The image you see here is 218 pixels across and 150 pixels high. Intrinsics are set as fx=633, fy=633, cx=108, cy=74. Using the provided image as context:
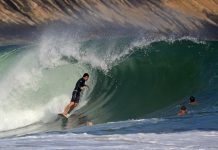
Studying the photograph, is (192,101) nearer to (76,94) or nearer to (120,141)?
(76,94)

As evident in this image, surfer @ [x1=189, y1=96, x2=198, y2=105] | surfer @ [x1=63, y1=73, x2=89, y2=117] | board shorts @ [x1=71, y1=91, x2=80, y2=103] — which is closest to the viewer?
surfer @ [x1=189, y1=96, x2=198, y2=105]

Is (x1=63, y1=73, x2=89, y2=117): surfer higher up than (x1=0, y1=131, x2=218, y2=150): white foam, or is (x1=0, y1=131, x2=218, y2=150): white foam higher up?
(x1=63, y1=73, x2=89, y2=117): surfer

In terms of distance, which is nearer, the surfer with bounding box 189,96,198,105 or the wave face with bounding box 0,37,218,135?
the surfer with bounding box 189,96,198,105

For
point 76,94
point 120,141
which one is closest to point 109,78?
point 76,94

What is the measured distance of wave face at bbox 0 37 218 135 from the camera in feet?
45.8

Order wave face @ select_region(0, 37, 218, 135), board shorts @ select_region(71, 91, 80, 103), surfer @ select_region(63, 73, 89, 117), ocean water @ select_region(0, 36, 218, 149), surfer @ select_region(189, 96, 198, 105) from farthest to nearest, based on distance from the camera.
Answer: wave face @ select_region(0, 37, 218, 135) < board shorts @ select_region(71, 91, 80, 103) < surfer @ select_region(63, 73, 89, 117) < surfer @ select_region(189, 96, 198, 105) < ocean water @ select_region(0, 36, 218, 149)

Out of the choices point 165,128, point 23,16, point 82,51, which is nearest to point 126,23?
point 23,16

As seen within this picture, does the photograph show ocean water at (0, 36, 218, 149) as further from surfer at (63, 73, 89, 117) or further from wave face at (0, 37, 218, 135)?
surfer at (63, 73, 89, 117)

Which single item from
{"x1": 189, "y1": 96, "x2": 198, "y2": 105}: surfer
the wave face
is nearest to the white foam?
the wave face

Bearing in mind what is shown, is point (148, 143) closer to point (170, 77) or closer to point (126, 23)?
point (170, 77)

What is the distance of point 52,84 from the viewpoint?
15.5 m

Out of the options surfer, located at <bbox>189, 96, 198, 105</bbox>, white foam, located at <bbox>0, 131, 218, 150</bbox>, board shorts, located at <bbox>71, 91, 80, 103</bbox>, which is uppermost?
board shorts, located at <bbox>71, 91, 80, 103</bbox>

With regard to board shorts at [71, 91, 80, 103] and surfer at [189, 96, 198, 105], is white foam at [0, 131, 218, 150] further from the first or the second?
board shorts at [71, 91, 80, 103]

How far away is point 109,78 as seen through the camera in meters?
15.9
